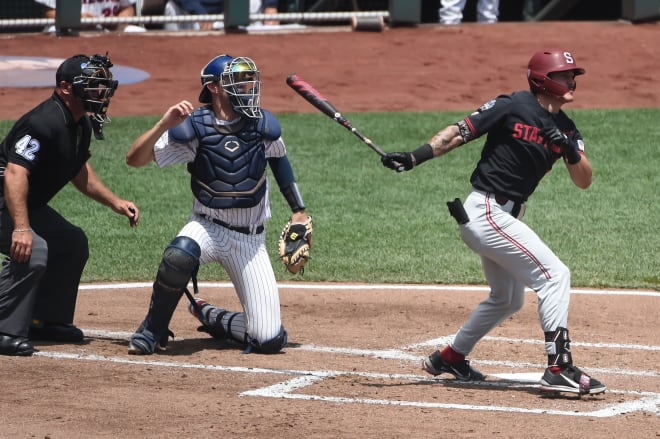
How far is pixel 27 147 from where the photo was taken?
6426 mm

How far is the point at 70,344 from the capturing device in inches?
268

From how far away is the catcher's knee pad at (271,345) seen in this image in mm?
6676

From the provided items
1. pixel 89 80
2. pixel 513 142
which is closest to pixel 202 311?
pixel 89 80

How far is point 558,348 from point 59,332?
2871mm

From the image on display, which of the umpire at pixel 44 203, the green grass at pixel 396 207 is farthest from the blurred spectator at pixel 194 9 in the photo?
the umpire at pixel 44 203

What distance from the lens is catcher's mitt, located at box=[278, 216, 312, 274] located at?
6715mm

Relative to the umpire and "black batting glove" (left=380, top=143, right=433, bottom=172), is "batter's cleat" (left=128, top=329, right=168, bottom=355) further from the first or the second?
"black batting glove" (left=380, top=143, right=433, bottom=172)

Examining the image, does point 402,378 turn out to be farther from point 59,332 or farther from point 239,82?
point 59,332

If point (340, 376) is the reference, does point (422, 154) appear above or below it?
above

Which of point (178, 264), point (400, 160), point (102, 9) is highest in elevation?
point (400, 160)

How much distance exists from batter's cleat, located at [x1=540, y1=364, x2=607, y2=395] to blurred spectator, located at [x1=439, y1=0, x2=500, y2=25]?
37.7ft

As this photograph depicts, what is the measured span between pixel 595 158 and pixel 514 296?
7.15 m

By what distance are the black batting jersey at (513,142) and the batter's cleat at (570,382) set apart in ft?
2.99

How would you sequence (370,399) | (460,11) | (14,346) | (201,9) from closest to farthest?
(370,399)
(14,346)
(201,9)
(460,11)
